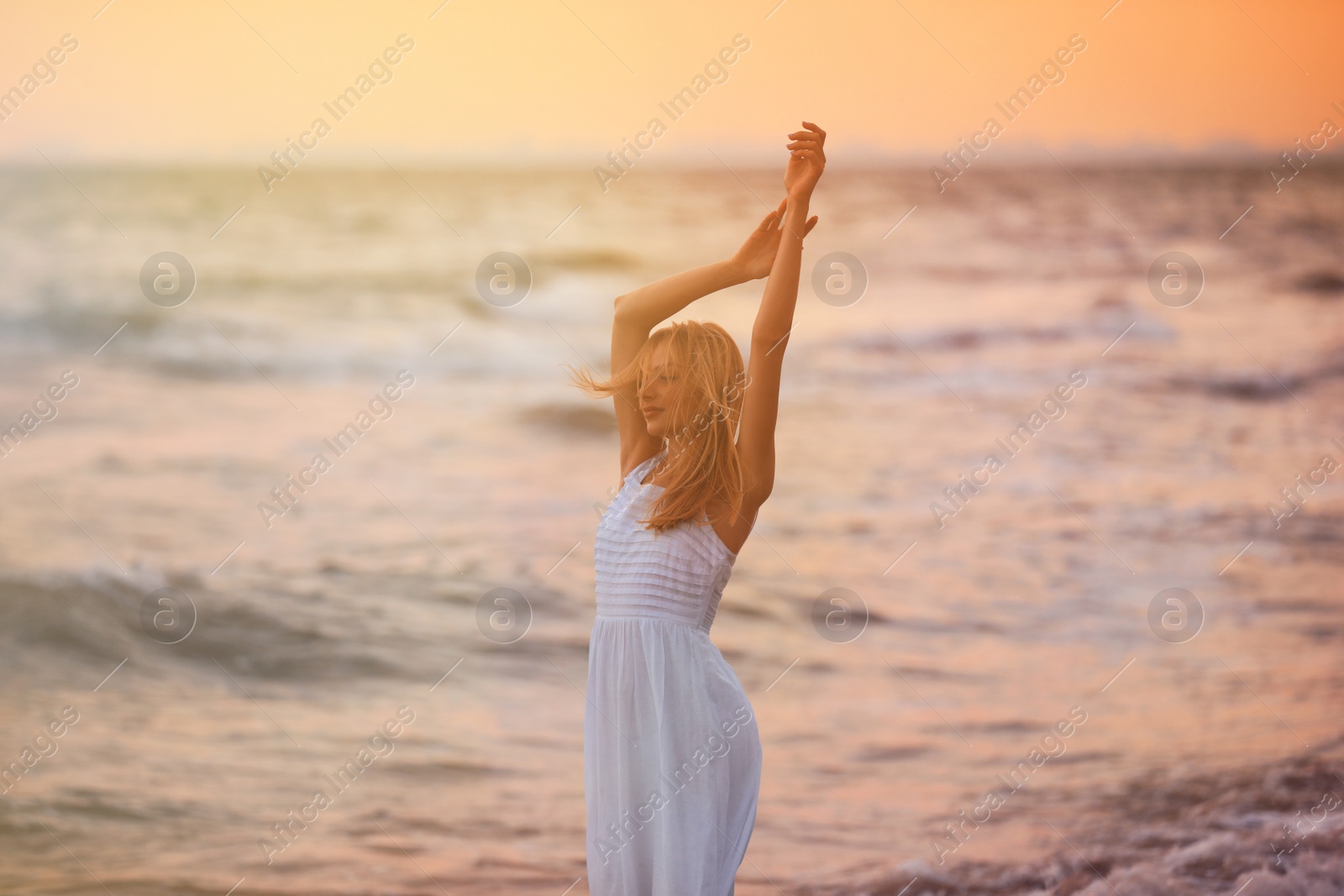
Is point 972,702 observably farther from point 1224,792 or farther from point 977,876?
point 977,876

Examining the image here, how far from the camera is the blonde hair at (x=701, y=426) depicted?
2.28 m

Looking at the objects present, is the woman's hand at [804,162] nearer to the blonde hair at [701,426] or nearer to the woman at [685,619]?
the woman at [685,619]

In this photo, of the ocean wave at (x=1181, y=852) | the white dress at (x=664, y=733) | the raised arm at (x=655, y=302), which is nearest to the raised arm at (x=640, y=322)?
the raised arm at (x=655, y=302)

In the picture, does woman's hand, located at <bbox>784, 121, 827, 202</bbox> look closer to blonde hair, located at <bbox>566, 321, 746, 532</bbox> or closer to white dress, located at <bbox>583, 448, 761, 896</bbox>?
blonde hair, located at <bbox>566, 321, 746, 532</bbox>

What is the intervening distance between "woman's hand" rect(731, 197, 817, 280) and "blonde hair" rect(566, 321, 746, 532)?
0.15 metres

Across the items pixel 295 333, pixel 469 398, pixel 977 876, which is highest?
pixel 295 333

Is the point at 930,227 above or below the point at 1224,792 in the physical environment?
above

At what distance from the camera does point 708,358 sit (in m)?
2.29

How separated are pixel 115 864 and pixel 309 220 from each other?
18.5m

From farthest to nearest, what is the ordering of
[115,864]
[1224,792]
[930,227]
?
[930,227], [1224,792], [115,864]

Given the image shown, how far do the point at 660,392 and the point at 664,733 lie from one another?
66 cm

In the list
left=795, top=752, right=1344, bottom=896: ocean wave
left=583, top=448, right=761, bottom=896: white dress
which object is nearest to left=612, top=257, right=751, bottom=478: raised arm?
left=583, top=448, right=761, bottom=896: white dress

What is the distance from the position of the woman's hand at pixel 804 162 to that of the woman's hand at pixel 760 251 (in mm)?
81

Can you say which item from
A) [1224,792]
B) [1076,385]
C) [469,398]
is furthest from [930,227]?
[1224,792]
